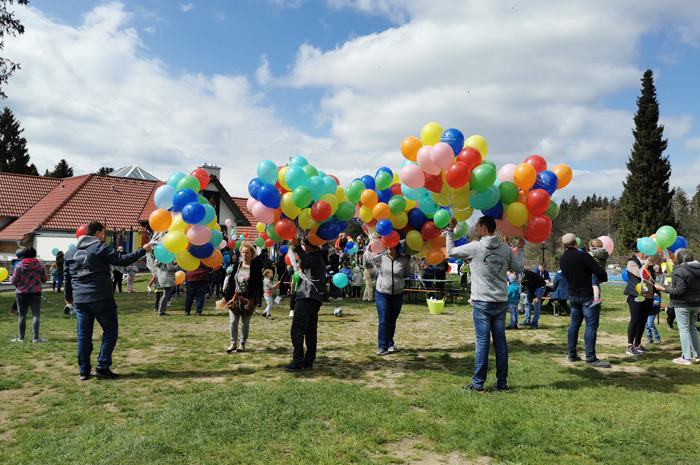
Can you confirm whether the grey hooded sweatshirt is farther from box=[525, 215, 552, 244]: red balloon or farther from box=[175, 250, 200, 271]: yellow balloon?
box=[175, 250, 200, 271]: yellow balloon

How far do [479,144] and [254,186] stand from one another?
3.22 meters

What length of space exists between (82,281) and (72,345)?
2727mm

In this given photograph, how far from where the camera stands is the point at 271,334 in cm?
827

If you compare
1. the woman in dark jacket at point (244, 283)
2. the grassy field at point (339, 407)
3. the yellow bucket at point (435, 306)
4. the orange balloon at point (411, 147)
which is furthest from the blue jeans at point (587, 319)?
the yellow bucket at point (435, 306)

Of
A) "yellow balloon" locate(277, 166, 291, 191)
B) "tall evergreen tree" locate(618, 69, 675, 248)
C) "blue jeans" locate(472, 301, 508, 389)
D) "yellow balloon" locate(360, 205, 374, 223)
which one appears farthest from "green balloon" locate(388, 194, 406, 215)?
"tall evergreen tree" locate(618, 69, 675, 248)

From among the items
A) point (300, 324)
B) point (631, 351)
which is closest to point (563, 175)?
point (631, 351)

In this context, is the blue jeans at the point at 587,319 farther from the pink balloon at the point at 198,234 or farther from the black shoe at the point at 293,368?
the pink balloon at the point at 198,234

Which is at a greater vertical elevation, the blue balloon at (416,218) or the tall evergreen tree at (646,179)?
the tall evergreen tree at (646,179)

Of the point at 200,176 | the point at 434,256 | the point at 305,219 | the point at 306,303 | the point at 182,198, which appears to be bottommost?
the point at 306,303

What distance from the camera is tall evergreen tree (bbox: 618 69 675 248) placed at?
36062mm

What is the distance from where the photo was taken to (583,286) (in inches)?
237

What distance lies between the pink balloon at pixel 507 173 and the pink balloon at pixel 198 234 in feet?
13.2

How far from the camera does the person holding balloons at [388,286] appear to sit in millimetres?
6508

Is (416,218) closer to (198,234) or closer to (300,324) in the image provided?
(300,324)
